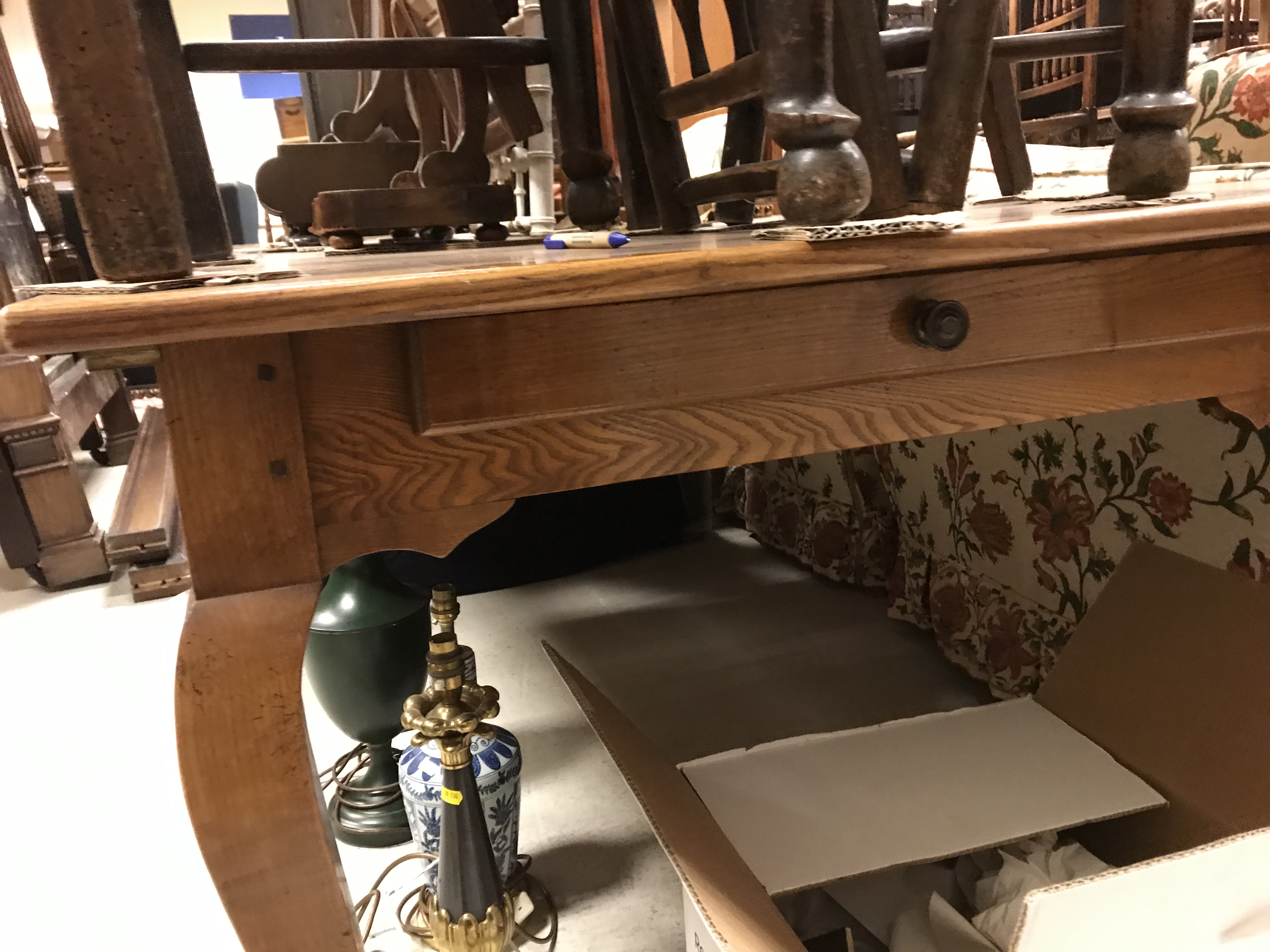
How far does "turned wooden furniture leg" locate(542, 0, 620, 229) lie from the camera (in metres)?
0.83

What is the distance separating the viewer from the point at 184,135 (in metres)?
0.66

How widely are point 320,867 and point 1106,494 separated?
96 cm

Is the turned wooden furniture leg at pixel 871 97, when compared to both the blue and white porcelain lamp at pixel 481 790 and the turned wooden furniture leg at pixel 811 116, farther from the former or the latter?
the blue and white porcelain lamp at pixel 481 790

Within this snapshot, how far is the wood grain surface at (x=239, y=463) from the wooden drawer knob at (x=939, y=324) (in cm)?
37

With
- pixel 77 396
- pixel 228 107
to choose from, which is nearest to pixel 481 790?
pixel 77 396

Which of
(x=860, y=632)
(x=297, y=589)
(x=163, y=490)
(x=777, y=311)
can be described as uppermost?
(x=777, y=311)

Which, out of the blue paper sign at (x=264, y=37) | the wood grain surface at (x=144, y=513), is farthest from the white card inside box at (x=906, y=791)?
the blue paper sign at (x=264, y=37)

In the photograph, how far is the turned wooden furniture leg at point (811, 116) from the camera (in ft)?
1.69

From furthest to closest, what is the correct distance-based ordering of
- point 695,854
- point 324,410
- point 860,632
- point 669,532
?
1. point 669,532
2. point 860,632
3. point 695,854
4. point 324,410

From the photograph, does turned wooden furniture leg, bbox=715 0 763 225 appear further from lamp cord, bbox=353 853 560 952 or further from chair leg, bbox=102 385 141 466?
chair leg, bbox=102 385 141 466

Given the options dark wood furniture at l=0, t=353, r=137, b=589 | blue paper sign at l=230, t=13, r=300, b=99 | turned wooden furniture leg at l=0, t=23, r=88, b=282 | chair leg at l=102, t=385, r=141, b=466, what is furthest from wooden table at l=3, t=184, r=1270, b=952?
blue paper sign at l=230, t=13, r=300, b=99

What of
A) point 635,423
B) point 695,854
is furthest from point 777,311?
point 695,854

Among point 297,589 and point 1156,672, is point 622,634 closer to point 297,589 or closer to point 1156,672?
point 1156,672

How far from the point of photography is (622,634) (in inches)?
62.5
